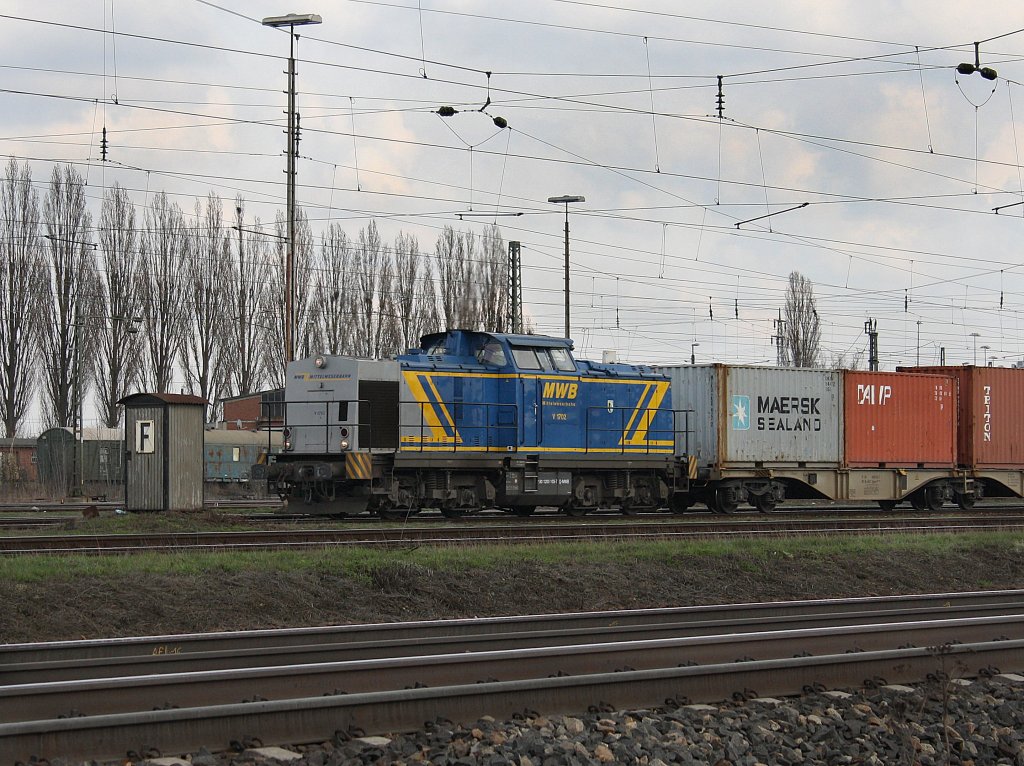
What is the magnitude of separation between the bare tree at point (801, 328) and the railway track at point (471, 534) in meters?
36.4

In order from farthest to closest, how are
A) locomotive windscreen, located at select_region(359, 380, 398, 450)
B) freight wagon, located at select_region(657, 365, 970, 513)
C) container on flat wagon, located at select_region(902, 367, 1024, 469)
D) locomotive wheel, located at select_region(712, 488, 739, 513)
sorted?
container on flat wagon, located at select_region(902, 367, 1024, 469)
locomotive wheel, located at select_region(712, 488, 739, 513)
freight wagon, located at select_region(657, 365, 970, 513)
locomotive windscreen, located at select_region(359, 380, 398, 450)

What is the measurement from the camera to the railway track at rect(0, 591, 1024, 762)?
5.90 meters

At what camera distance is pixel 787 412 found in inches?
987

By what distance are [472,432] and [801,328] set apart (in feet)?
135

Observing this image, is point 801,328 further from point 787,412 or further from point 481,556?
point 481,556

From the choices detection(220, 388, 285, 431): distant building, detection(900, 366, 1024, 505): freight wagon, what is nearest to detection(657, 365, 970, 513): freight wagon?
detection(900, 366, 1024, 505): freight wagon

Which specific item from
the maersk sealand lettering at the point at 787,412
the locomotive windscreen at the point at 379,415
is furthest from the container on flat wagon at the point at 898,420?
the locomotive windscreen at the point at 379,415

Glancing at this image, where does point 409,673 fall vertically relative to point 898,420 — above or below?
below

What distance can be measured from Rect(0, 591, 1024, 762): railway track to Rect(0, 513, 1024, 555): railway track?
572 cm

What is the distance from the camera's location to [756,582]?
14.3 metres

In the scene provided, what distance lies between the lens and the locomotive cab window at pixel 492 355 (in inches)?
854

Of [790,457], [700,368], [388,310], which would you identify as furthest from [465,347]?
[388,310]

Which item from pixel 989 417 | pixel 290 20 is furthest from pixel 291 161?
pixel 989 417

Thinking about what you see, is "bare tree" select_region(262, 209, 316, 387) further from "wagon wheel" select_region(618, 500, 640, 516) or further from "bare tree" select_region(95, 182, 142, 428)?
"wagon wheel" select_region(618, 500, 640, 516)
